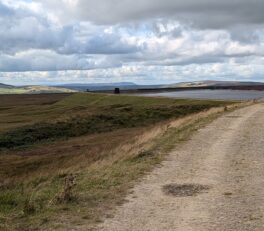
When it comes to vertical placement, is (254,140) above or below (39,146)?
above

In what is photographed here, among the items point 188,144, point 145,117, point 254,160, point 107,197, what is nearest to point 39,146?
point 145,117

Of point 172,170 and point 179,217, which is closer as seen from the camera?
point 179,217

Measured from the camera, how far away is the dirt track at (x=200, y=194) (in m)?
8.29

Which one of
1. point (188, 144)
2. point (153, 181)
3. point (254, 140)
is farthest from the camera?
point (254, 140)

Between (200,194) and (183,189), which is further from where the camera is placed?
(183,189)

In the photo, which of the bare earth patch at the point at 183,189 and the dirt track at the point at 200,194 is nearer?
the dirt track at the point at 200,194

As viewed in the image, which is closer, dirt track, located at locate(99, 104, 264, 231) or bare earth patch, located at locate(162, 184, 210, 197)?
dirt track, located at locate(99, 104, 264, 231)

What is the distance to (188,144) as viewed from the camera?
741 inches

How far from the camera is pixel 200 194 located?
10.4m

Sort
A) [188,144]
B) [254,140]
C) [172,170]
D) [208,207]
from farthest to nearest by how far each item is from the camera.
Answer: [254,140], [188,144], [172,170], [208,207]

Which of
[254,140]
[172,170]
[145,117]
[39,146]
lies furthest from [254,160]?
[145,117]

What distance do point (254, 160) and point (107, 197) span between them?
6.32m

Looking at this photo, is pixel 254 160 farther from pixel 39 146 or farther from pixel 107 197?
pixel 39 146

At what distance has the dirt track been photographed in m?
8.29
